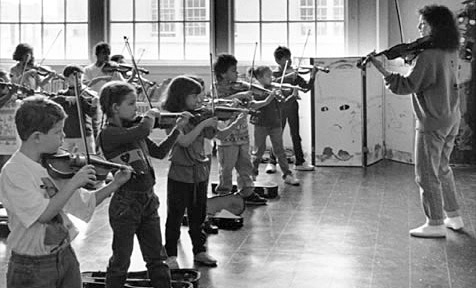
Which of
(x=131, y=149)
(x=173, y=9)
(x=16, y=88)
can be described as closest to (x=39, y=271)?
(x=131, y=149)

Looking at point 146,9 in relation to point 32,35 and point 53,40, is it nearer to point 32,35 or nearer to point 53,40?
point 53,40

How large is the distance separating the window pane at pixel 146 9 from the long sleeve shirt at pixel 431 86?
18.2ft

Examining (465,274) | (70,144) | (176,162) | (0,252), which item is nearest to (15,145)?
(70,144)

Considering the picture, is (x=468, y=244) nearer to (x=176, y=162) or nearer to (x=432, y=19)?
(x=432, y=19)

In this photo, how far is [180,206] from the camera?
386 cm

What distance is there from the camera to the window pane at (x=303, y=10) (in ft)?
30.8

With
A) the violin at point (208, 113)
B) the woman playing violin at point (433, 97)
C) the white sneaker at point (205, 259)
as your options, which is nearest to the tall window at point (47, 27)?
the violin at point (208, 113)

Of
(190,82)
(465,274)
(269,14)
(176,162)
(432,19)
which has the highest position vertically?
(269,14)

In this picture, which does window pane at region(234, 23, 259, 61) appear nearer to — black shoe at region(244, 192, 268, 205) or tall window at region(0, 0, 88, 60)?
tall window at region(0, 0, 88, 60)

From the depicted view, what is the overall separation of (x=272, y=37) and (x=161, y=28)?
1.42 m

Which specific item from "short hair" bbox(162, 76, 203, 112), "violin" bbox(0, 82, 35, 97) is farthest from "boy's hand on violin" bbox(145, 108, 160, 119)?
"violin" bbox(0, 82, 35, 97)

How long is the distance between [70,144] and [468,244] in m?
3.11

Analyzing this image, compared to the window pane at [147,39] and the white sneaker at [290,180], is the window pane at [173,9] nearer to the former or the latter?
the window pane at [147,39]

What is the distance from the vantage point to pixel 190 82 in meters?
3.80
